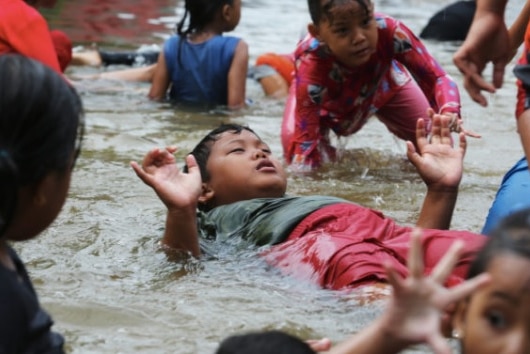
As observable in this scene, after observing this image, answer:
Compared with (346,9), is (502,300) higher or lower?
higher

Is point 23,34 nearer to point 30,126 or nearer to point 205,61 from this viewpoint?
point 30,126

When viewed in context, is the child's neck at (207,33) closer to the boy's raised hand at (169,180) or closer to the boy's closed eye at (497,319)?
the boy's raised hand at (169,180)

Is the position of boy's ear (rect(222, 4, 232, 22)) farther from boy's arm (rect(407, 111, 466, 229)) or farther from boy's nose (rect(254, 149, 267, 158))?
boy's arm (rect(407, 111, 466, 229))

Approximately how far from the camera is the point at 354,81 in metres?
5.48

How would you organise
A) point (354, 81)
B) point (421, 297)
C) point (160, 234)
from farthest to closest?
point (354, 81) < point (160, 234) < point (421, 297)

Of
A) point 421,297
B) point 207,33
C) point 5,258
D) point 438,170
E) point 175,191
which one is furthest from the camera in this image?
point 207,33

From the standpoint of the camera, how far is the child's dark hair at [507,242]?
1.99 metres

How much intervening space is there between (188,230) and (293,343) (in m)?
1.48

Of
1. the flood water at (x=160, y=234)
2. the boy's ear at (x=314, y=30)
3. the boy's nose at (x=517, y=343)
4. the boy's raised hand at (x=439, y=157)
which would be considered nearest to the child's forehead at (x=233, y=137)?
the flood water at (x=160, y=234)

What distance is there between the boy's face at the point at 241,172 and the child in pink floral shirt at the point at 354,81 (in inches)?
47.6

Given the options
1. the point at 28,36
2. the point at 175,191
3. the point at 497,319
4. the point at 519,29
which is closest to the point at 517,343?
the point at 497,319

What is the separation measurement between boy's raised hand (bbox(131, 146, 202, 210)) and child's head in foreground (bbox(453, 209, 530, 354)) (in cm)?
153

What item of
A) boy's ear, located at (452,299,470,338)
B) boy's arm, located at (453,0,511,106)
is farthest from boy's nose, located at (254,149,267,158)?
boy's ear, located at (452,299,470,338)

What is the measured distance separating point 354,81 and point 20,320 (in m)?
3.60
